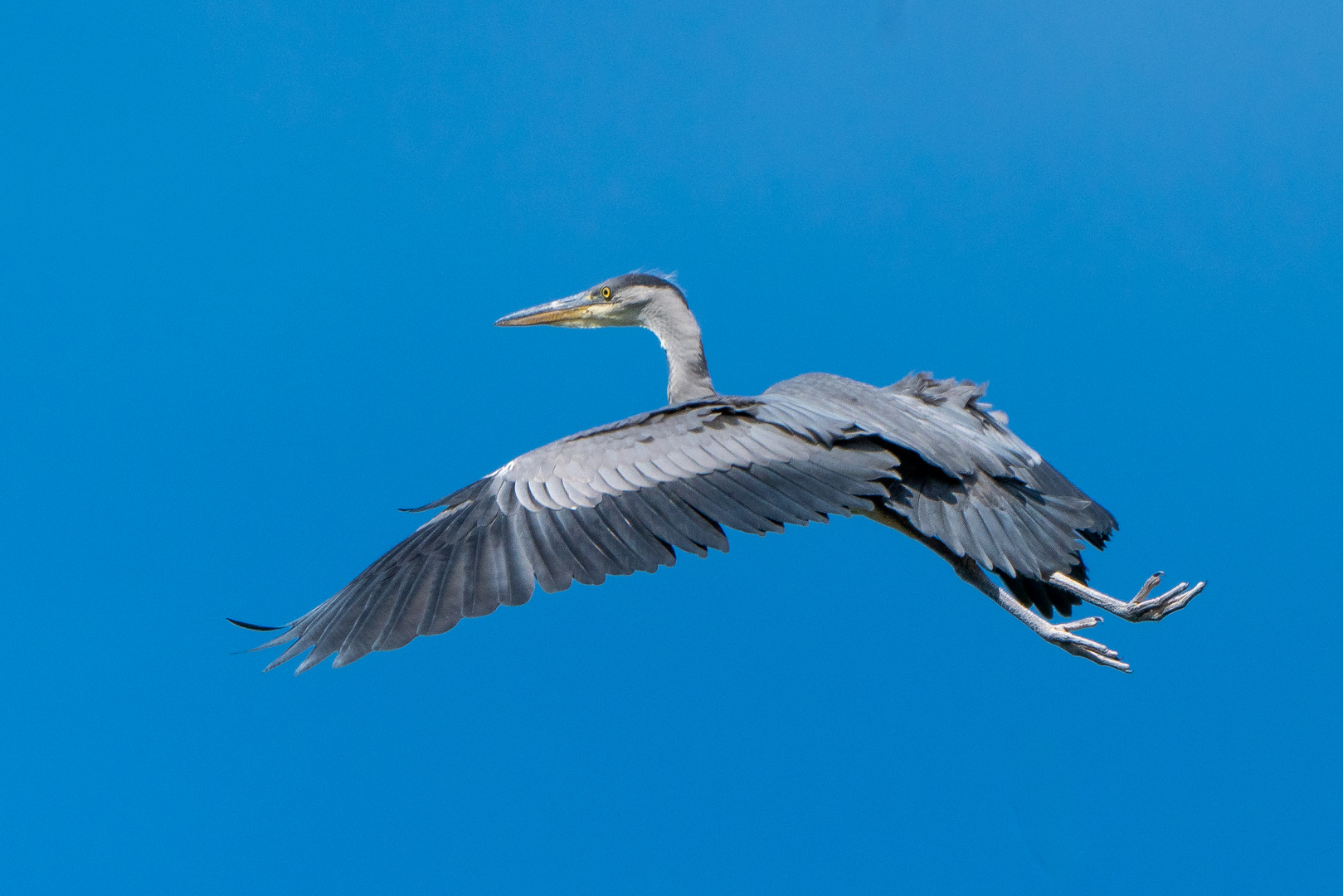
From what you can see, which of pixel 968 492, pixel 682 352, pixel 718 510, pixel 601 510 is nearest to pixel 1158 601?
pixel 968 492

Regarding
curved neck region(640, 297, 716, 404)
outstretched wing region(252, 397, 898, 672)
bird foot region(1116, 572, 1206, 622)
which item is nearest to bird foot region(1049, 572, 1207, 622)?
bird foot region(1116, 572, 1206, 622)

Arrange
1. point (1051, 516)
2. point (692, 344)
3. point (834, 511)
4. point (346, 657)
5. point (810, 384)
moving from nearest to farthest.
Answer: point (346, 657), point (834, 511), point (1051, 516), point (810, 384), point (692, 344)

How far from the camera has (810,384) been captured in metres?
4.55

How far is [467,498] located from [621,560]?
0.62 metres

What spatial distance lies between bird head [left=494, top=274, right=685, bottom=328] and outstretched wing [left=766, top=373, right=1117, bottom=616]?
0.86 meters

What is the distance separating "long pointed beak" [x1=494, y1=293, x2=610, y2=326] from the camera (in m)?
5.25

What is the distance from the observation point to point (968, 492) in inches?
162

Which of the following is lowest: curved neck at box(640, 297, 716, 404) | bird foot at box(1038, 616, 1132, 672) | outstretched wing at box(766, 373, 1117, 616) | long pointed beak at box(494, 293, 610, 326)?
bird foot at box(1038, 616, 1132, 672)

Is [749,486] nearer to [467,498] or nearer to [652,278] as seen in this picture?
[467,498]

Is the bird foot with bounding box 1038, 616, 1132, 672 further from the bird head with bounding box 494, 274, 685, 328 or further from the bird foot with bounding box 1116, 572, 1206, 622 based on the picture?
the bird head with bounding box 494, 274, 685, 328

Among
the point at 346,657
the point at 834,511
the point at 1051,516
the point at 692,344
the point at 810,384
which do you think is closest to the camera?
the point at 346,657

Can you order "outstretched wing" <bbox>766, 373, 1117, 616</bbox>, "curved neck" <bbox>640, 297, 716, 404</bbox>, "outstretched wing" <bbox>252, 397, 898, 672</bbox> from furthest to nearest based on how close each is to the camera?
"curved neck" <bbox>640, 297, 716, 404</bbox>, "outstretched wing" <bbox>766, 373, 1117, 616</bbox>, "outstretched wing" <bbox>252, 397, 898, 672</bbox>

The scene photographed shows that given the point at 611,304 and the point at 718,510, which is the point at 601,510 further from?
the point at 611,304

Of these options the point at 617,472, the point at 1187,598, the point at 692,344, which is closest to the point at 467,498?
the point at 617,472
